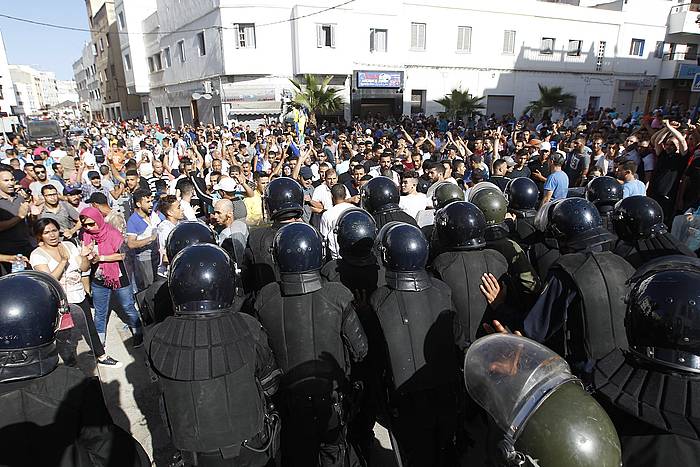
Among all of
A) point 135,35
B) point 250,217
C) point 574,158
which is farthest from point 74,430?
point 135,35

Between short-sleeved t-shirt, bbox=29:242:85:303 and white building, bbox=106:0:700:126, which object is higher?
white building, bbox=106:0:700:126

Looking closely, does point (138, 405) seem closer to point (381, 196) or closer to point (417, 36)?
point (381, 196)

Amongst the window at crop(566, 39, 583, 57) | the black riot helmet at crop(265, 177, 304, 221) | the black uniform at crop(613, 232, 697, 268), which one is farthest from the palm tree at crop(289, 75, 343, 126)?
the black uniform at crop(613, 232, 697, 268)

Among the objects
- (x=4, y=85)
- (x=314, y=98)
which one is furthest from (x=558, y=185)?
(x=4, y=85)

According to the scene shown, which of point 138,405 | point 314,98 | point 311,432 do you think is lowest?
point 138,405

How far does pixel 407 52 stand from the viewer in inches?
979

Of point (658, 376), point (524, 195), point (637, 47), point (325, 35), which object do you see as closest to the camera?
point (658, 376)

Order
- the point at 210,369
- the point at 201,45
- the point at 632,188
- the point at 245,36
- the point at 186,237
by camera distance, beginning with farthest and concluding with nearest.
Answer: the point at 201,45
the point at 245,36
the point at 632,188
the point at 186,237
the point at 210,369

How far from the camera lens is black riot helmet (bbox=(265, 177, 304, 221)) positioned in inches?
162

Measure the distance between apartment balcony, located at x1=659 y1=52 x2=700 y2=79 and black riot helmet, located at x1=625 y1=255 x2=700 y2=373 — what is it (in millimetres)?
39570

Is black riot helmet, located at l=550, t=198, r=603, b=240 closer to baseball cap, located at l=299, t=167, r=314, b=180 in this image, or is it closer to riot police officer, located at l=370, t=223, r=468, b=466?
riot police officer, located at l=370, t=223, r=468, b=466

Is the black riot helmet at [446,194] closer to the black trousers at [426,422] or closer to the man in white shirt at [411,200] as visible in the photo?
the man in white shirt at [411,200]

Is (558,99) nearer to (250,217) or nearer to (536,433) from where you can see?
(250,217)

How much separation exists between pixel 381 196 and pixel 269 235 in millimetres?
1257
